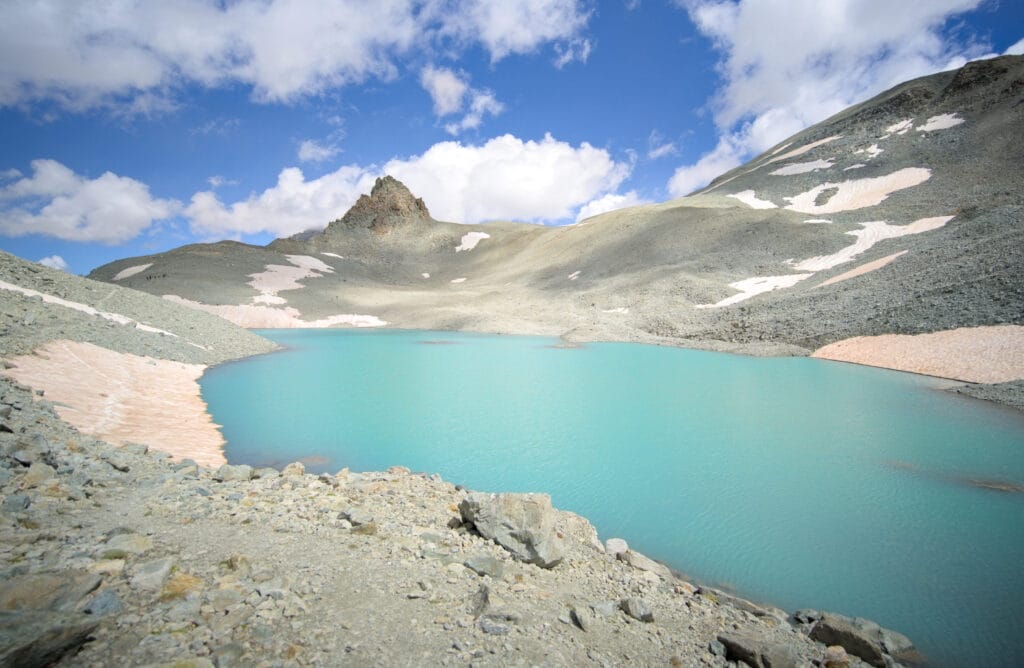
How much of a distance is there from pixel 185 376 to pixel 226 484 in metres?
13.6

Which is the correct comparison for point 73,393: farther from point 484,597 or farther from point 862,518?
point 862,518

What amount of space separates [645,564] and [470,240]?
8734cm

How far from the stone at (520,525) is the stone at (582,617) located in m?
0.88

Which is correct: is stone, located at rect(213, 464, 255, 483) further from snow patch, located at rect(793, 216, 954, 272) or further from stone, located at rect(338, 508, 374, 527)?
snow patch, located at rect(793, 216, 954, 272)

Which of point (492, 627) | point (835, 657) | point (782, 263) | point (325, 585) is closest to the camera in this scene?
point (492, 627)

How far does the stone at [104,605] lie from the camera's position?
3.00 m

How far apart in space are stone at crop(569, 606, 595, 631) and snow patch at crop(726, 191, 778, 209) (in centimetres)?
5463

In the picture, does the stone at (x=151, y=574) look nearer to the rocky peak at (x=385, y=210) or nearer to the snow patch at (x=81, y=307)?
the snow patch at (x=81, y=307)

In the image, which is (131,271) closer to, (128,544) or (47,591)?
(128,544)

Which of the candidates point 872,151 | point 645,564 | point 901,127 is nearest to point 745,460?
point 645,564

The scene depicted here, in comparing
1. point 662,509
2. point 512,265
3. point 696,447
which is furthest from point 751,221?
point 662,509

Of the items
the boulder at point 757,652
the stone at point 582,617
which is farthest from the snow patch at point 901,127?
the stone at point 582,617

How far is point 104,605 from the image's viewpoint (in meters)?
3.05

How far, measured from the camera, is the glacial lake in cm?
623
